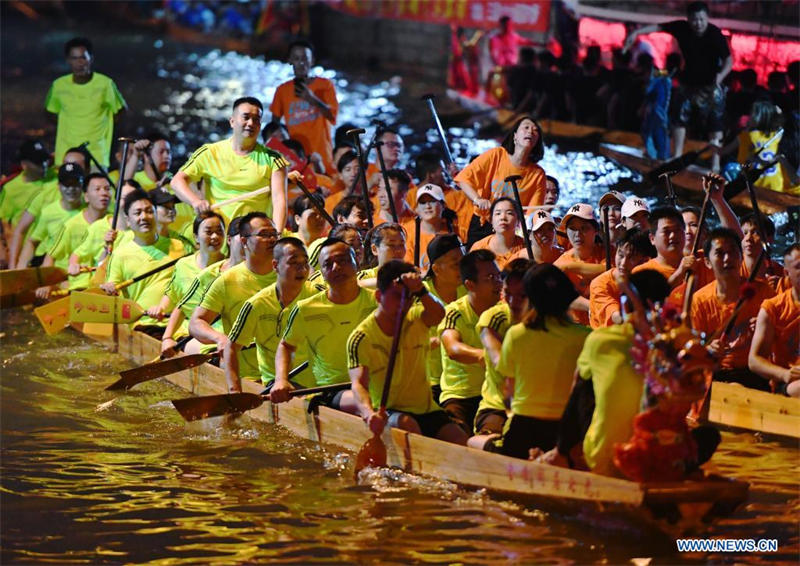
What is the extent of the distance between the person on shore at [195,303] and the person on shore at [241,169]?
2.35 ft

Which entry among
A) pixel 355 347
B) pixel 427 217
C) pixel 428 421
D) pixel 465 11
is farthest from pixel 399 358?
pixel 465 11

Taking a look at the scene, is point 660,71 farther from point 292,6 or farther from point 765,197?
point 292,6

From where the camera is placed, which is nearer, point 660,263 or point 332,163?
point 660,263

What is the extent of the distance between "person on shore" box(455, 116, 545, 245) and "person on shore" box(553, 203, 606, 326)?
1.36m

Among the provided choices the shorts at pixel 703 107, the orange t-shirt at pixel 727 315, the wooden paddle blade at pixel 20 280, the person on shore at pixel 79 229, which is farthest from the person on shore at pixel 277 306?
the shorts at pixel 703 107

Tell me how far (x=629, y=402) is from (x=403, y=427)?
5.67ft

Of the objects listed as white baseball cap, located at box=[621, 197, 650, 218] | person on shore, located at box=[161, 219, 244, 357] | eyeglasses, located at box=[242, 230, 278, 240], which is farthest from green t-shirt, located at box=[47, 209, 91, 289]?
white baseball cap, located at box=[621, 197, 650, 218]

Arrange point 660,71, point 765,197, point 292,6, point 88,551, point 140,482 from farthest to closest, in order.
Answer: point 292,6 < point 660,71 < point 765,197 < point 140,482 < point 88,551

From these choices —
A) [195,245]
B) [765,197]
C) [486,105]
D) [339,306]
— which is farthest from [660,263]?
[486,105]

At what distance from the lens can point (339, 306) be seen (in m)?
8.24

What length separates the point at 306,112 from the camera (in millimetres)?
14070

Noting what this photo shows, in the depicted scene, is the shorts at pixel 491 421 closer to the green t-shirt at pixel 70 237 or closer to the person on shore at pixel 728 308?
the person on shore at pixel 728 308

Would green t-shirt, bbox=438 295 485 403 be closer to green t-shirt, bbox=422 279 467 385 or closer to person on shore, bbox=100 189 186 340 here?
green t-shirt, bbox=422 279 467 385

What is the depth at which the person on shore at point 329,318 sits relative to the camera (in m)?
8.13
